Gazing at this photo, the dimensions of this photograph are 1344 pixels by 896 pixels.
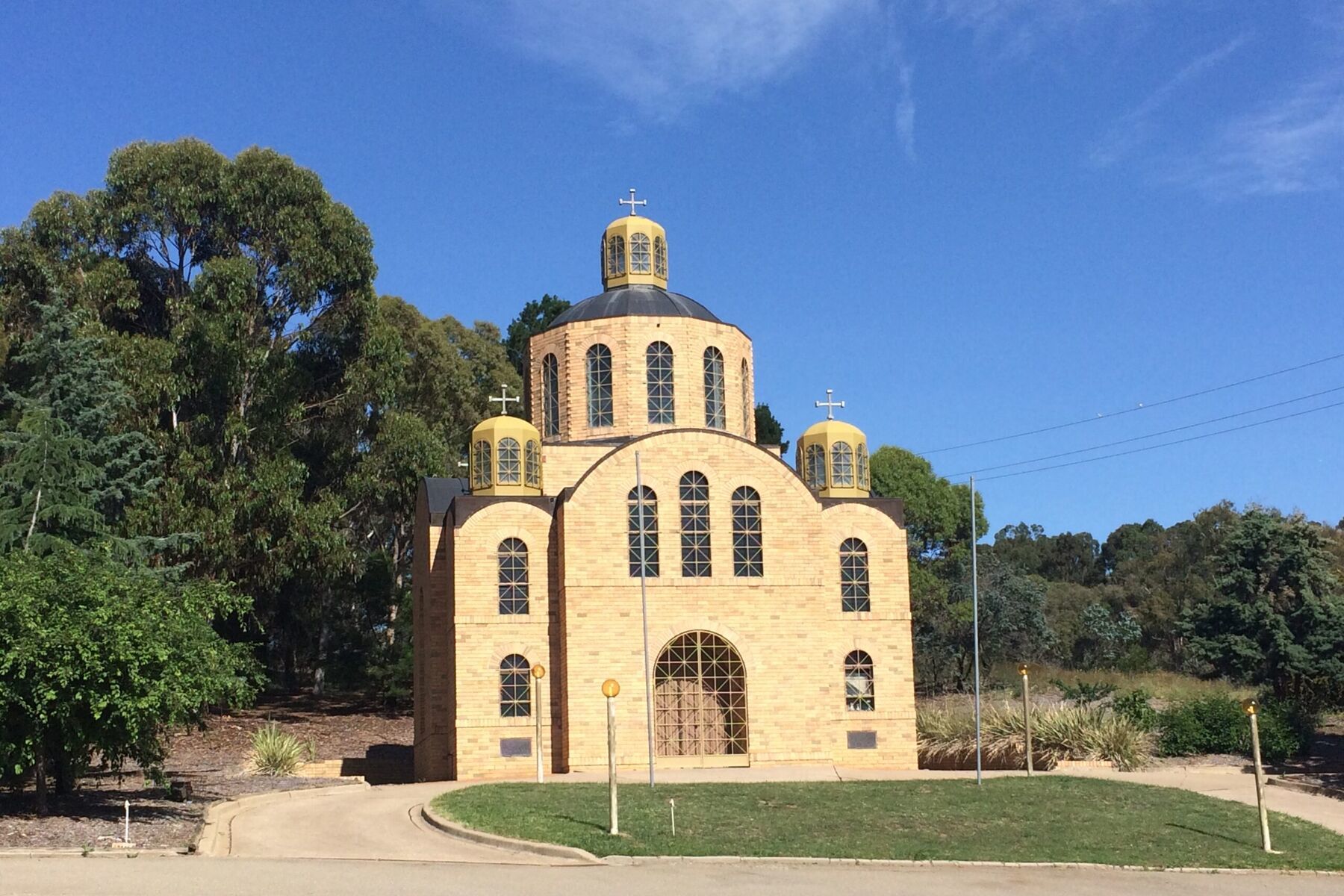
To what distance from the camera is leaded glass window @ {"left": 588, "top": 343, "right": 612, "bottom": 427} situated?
110 feet

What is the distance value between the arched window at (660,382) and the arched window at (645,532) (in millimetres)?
3637

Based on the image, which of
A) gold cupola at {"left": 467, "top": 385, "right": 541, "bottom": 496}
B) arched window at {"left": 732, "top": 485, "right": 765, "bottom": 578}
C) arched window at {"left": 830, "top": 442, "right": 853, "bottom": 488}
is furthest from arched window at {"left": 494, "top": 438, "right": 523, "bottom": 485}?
arched window at {"left": 830, "top": 442, "right": 853, "bottom": 488}

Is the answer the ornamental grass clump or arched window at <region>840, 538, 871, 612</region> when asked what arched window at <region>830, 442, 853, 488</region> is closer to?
arched window at <region>840, 538, 871, 612</region>

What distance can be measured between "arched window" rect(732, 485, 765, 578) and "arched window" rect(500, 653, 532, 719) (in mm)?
4838

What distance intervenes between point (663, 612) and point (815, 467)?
20.8 ft

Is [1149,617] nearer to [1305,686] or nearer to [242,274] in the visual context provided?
[1305,686]

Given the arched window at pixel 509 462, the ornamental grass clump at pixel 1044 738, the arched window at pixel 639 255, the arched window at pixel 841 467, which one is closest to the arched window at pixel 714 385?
the arched window at pixel 841 467

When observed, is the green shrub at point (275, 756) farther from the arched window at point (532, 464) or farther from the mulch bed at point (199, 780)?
the arched window at point (532, 464)

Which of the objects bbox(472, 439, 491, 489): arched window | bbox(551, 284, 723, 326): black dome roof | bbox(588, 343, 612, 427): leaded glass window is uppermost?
bbox(551, 284, 723, 326): black dome roof

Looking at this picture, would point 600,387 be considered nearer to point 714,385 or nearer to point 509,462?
point 714,385

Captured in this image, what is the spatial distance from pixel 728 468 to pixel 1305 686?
1686 centimetres

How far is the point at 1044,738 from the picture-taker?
29.2m

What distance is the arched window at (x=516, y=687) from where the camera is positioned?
29.5 meters

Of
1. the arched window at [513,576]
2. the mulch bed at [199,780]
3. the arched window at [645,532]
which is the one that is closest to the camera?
the mulch bed at [199,780]
